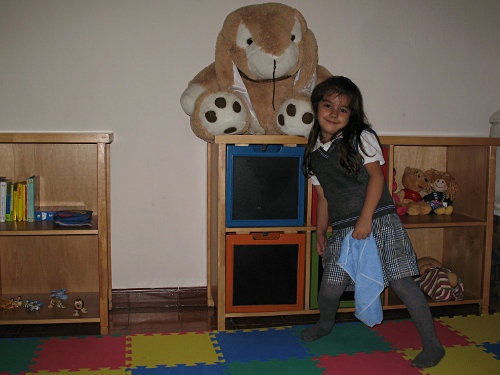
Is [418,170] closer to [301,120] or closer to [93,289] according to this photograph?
[301,120]

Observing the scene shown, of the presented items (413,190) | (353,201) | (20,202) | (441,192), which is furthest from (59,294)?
(441,192)

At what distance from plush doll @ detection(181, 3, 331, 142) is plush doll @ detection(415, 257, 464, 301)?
0.89m

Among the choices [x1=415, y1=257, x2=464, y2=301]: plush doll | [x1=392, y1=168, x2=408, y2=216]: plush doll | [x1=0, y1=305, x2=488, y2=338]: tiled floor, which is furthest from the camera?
[x1=392, y1=168, x2=408, y2=216]: plush doll

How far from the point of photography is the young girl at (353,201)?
1.87 m

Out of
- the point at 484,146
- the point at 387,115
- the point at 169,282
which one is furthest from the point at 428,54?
the point at 169,282

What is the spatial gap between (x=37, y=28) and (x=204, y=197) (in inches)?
39.2

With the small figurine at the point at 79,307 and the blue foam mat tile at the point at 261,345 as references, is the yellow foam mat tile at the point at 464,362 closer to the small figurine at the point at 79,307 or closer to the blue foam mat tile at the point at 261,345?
the blue foam mat tile at the point at 261,345

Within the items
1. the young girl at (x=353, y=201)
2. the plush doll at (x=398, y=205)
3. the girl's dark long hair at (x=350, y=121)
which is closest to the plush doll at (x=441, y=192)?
the plush doll at (x=398, y=205)

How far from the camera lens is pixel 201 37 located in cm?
246

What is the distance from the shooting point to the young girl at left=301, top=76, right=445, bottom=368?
1.87 meters

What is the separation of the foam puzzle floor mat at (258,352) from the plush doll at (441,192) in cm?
57

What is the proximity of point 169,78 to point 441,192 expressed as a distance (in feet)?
4.34

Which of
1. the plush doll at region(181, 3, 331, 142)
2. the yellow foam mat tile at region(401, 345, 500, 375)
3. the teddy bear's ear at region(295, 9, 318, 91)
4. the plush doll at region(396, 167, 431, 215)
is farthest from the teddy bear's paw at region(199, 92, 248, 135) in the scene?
the yellow foam mat tile at region(401, 345, 500, 375)

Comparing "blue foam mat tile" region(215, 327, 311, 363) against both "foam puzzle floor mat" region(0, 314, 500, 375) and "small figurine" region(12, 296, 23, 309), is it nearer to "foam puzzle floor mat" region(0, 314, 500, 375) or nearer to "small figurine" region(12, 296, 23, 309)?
"foam puzzle floor mat" region(0, 314, 500, 375)
